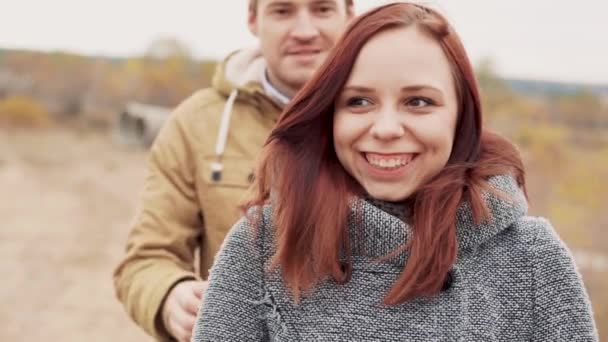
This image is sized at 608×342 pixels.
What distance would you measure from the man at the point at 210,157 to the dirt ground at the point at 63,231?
15.9 feet

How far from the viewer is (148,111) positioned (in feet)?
30.6

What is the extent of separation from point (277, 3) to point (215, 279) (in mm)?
771

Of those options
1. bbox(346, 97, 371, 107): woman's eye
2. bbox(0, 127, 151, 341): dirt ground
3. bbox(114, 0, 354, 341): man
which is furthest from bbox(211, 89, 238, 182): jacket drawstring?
bbox(0, 127, 151, 341): dirt ground

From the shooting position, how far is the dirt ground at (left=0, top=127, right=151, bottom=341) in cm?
677

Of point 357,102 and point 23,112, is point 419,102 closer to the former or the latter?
point 357,102

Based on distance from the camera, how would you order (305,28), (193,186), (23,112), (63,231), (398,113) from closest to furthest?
1. (398,113)
2. (305,28)
3. (193,186)
4. (63,231)
5. (23,112)

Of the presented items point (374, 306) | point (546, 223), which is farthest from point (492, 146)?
point (374, 306)

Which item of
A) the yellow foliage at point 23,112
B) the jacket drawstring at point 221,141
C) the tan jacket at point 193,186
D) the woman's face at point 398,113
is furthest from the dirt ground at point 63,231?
the woman's face at point 398,113

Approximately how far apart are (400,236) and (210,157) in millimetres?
743

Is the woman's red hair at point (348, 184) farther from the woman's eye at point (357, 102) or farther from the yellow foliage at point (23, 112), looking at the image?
the yellow foliage at point (23, 112)

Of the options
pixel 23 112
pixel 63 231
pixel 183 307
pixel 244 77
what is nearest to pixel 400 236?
pixel 183 307

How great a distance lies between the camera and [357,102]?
131 cm

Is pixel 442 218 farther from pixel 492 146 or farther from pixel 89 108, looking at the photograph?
pixel 89 108

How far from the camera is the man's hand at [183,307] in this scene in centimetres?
163
